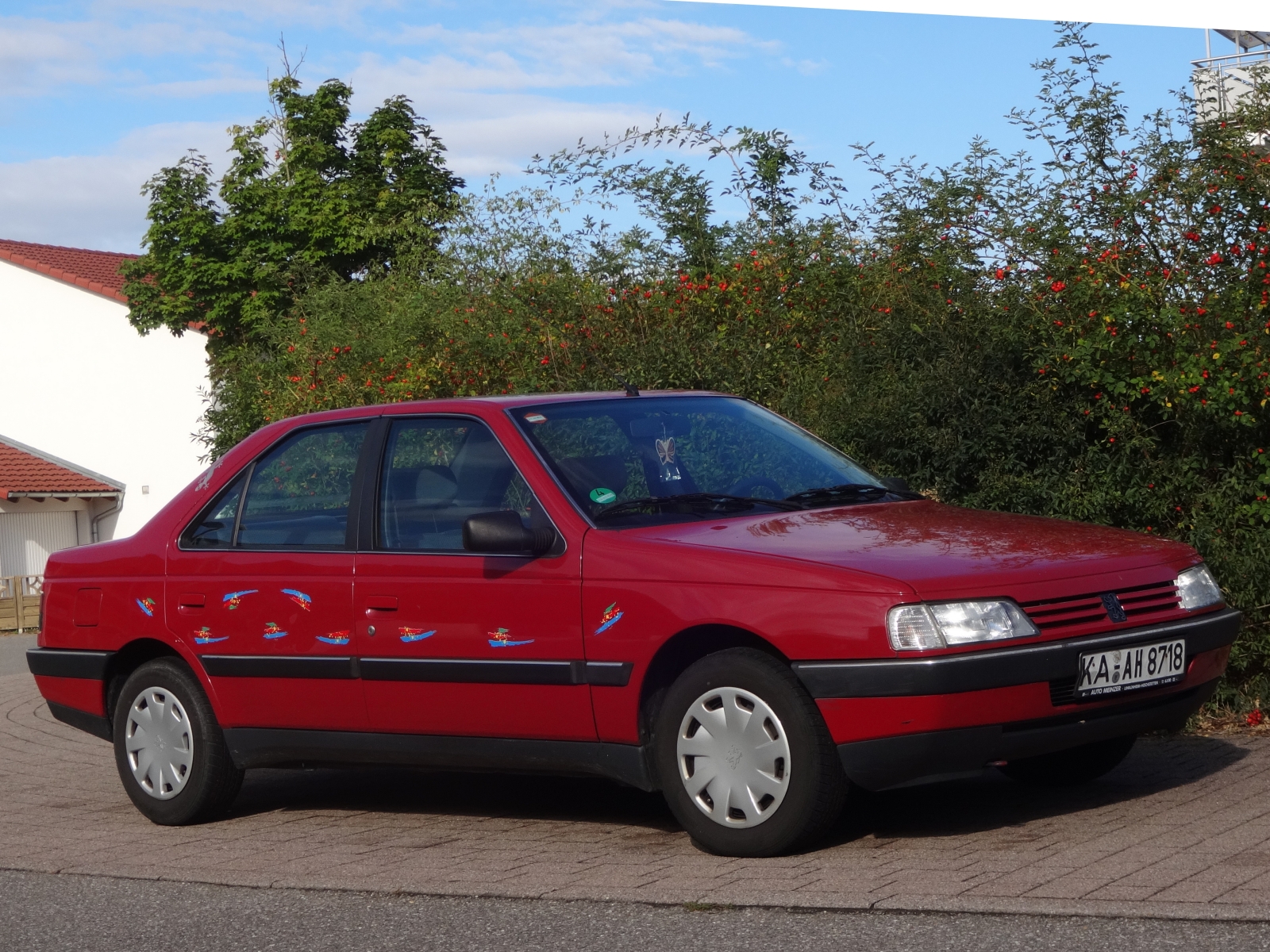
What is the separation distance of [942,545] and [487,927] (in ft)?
6.60

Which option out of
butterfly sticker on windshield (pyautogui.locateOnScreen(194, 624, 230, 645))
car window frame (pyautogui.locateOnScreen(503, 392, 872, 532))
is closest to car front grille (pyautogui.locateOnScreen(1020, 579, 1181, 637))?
car window frame (pyautogui.locateOnScreen(503, 392, 872, 532))

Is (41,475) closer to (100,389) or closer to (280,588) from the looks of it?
(100,389)

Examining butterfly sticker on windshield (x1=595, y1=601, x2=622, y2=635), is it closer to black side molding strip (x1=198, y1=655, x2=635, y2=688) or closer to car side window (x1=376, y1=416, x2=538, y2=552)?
black side molding strip (x1=198, y1=655, x2=635, y2=688)

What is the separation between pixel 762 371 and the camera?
11.0m

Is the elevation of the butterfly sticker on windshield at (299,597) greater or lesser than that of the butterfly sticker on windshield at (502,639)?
greater

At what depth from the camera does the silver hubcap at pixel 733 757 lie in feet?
18.2

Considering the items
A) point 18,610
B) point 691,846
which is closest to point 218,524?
point 691,846

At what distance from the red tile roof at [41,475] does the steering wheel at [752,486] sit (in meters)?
37.5

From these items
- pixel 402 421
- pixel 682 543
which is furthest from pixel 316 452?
pixel 682 543

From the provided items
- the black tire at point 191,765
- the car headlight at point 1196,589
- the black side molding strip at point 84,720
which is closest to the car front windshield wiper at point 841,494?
the car headlight at point 1196,589

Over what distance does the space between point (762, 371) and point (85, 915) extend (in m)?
6.42

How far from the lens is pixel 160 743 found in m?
7.34

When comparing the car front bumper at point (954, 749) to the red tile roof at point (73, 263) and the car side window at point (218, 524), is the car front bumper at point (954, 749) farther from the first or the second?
the red tile roof at point (73, 263)

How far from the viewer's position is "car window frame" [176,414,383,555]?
6789 mm
